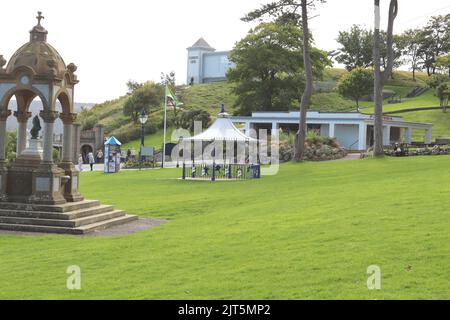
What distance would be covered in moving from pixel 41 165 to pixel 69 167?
115 cm

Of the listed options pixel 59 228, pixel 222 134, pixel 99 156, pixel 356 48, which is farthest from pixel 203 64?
pixel 59 228

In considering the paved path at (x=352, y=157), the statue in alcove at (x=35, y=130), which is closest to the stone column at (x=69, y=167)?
the statue in alcove at (x=35, y=130)

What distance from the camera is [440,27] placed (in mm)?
100812

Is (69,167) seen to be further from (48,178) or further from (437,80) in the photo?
(437,80)

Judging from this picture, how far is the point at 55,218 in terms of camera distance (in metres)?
15.0

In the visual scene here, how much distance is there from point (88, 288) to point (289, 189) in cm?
1414

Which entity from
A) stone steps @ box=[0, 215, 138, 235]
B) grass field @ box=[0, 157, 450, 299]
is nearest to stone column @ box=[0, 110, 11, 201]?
stone steps @ box=[0, 215, 138, 235]

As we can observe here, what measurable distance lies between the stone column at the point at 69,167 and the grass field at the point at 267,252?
2.28m

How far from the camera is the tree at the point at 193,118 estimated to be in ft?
→ 226

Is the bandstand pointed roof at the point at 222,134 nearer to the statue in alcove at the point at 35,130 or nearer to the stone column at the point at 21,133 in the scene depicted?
the statue in alcove at the point at 35,130

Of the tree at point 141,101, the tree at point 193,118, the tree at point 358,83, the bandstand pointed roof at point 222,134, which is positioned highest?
the tree at point 358,83

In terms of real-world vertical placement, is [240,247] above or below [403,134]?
below
